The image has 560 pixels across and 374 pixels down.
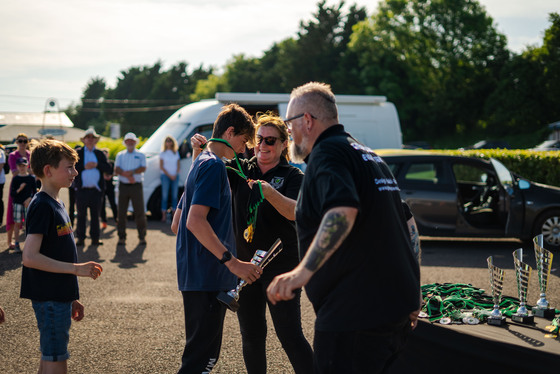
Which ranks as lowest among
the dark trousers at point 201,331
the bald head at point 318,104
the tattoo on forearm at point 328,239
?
the dark trousers at point 201,331

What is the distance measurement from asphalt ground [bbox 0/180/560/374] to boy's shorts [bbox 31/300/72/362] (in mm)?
1371

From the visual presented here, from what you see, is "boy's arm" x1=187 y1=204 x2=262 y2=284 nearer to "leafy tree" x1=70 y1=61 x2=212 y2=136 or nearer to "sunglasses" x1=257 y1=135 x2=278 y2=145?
"sunglasses" x1=257 y1=135 x2=278 y2=145

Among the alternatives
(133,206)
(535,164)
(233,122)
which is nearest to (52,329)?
(233,122)

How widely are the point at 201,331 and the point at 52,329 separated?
88 cm

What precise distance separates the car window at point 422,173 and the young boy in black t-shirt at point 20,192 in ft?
22.0

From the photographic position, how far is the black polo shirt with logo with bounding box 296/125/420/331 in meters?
2.57

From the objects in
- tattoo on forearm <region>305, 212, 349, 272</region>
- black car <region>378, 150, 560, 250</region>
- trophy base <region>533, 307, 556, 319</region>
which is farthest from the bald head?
black car <region>378, 150, 560, 250</region>

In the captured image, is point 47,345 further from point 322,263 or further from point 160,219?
point 160,219

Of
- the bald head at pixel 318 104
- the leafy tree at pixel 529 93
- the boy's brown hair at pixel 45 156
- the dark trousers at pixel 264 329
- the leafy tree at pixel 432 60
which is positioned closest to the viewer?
the bald head at pixel 318 104

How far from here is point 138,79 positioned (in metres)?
109

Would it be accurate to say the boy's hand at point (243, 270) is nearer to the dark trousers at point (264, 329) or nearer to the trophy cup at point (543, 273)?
the dark trousers at point (264, 329)

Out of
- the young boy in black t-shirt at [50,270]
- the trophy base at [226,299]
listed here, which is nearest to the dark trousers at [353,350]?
the trophy base at [226,299]

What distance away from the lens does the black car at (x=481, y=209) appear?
10500mm

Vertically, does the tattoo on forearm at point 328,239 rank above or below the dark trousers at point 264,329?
above
